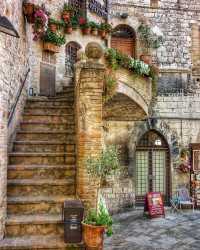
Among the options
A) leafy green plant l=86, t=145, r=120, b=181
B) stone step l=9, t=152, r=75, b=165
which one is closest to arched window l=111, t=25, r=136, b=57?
stone step l=9, t=152, r=75, b=165

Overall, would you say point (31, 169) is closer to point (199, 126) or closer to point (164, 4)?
point (199, 126)

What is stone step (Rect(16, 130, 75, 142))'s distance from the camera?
824 centimetres

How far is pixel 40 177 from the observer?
7.35 m

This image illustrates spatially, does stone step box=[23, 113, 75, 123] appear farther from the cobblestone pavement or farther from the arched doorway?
the arched doorway

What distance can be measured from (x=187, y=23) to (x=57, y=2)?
683cm

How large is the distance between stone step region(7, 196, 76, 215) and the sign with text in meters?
6.27

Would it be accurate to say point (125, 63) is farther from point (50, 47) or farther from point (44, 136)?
point (44, 136)

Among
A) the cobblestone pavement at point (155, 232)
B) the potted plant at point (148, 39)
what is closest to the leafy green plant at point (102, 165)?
the cobblestone pavement at point (155, 232)

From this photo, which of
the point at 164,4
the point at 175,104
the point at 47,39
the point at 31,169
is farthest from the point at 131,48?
the point at 31,169

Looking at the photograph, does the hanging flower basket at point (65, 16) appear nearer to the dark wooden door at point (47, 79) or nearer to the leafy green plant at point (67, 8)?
the leafy green plant at point (67, 8)

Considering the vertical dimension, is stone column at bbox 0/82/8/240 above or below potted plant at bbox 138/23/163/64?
below

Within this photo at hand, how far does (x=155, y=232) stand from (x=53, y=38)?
6801 millimetres

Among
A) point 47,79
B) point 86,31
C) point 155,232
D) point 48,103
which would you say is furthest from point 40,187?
point 86,31

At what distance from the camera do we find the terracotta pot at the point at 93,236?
593 centimetres
